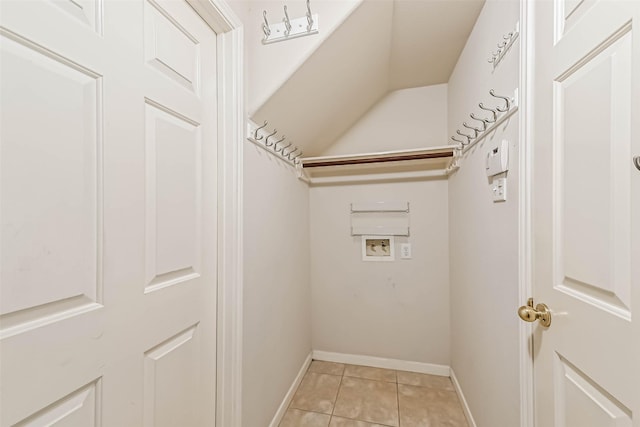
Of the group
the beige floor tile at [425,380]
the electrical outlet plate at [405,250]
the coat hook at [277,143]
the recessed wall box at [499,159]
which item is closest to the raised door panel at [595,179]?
the recessed wall box at [499,159]

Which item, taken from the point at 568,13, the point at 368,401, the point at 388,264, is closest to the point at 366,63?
the point at 568,13

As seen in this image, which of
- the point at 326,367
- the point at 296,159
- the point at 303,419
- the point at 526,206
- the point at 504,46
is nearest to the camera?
the point at 526,206

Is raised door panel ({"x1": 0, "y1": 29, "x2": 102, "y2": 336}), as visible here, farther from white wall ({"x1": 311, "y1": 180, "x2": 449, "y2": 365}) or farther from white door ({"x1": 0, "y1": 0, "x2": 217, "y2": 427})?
white wall ({"x1": 311, "y1": 180, "x2": 449, "y2": 365})

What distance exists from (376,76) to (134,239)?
197cm

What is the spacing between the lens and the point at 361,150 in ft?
7.80

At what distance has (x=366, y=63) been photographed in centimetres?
176

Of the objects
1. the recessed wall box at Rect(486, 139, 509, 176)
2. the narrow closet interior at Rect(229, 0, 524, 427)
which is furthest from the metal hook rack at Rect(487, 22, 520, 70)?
the recessed wall box at Rect(486, 139, 509, 176)

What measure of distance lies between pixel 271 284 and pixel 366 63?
1.64 meters

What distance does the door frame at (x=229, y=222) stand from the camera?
115 cm

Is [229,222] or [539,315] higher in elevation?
[229,222]

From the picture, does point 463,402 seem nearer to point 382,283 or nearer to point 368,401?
point 368,401

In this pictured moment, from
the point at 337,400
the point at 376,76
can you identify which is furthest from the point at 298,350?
the point at 376,76

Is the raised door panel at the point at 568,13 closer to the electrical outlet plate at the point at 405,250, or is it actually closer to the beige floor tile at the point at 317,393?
the electrical outlet plate at the point at 405,250

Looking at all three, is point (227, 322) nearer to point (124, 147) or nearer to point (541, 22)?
point (124, 147)
